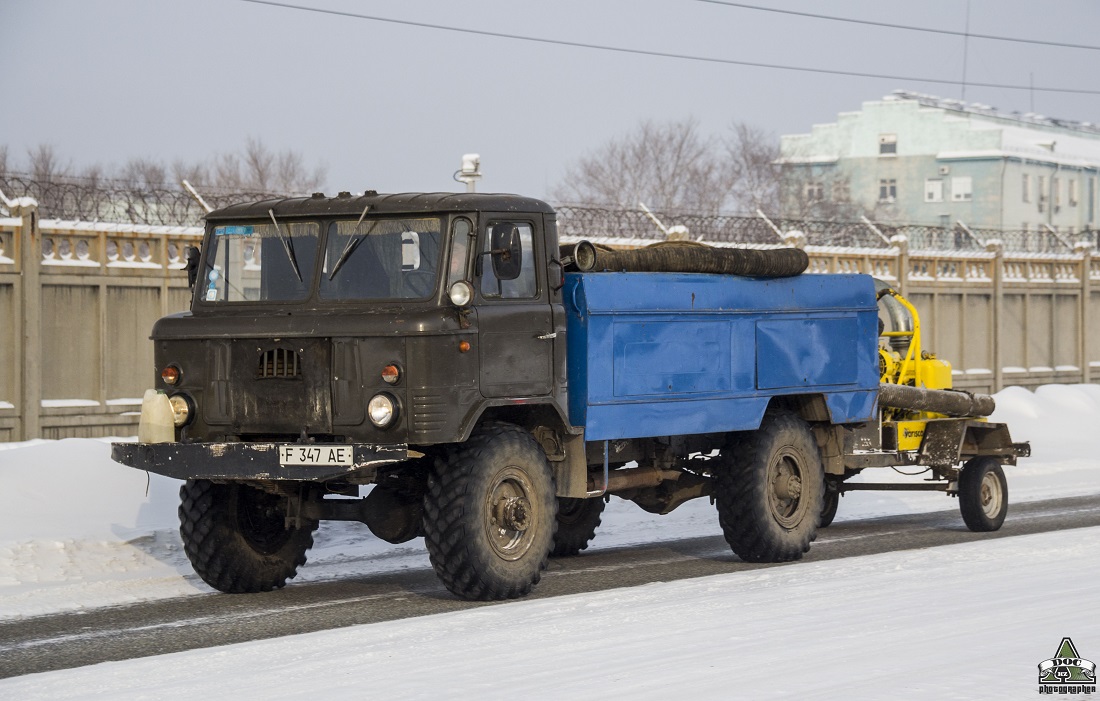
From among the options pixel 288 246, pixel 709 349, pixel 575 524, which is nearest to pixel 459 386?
pixel 288 246

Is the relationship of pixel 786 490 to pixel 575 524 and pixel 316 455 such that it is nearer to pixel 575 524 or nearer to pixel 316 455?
pixel 575 524

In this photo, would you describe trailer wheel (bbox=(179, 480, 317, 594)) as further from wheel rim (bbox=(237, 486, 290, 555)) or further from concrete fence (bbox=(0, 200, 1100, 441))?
concrete fence (bbox=(0, 200, 1100, 441))

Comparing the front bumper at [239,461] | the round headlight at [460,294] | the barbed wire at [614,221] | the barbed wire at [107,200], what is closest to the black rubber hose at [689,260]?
the round headlight at [460,294]

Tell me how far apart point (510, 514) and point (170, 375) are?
2.56 m

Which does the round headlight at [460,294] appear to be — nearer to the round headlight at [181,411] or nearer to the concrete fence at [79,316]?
the round headlight at [181,411]

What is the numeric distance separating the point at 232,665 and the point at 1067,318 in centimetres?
2698

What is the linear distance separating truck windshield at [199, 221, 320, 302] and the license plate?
1312 mm

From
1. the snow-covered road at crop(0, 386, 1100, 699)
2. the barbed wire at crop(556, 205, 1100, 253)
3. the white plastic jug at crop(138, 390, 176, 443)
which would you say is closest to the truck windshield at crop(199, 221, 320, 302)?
the white plastic jug at crop(138, 390, 176, 443)

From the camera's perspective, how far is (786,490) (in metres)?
13.2

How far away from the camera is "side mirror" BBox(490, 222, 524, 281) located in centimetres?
1074

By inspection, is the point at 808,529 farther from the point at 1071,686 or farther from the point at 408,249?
the point at 1071,686

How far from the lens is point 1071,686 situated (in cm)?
763

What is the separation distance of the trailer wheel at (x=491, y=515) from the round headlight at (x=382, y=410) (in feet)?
1.80

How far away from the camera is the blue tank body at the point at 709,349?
11547 millimetres
